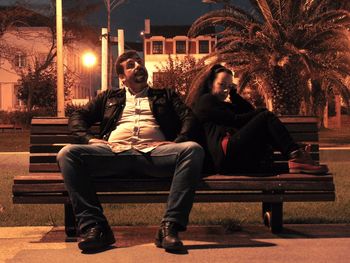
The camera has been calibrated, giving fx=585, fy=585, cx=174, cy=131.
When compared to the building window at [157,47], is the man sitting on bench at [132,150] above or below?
below

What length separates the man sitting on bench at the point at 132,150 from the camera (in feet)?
14.3

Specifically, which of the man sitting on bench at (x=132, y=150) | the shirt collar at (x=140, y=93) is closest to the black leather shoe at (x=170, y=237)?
the man sitting on bench at (x=132, y=150)

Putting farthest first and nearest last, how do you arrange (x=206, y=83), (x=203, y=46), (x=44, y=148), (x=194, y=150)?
(x=203, y=46)
(x=44, y=148)
(x=206, y=83)
(x=194, y=150)

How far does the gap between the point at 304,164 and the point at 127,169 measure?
55.9 inches

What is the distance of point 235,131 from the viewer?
5000 mm

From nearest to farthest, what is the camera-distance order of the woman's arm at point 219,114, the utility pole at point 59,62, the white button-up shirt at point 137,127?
1. the white button-up shirt at point 137,127
2. the woman's arm at point 219,114
3. the utility pole at point 59,62

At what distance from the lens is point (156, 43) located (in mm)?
68688

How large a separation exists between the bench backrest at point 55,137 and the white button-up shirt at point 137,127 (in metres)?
0.69

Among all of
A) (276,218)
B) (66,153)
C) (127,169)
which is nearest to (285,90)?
(276,218)

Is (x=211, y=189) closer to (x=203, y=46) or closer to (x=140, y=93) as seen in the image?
(x=140, y=93)

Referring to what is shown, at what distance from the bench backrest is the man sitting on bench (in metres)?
0.40

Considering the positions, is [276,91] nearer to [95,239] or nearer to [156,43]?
[95,239]

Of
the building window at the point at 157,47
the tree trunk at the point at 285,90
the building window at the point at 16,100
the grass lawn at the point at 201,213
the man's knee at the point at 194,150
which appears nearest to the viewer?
the man's knee at the point at 194,150

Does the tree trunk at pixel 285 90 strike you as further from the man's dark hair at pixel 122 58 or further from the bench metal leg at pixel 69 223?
the bench metal leg at pixel 69 223
